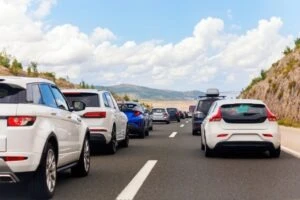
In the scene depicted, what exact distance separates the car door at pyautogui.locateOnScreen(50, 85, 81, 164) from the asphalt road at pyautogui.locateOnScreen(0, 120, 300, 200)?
53 centimetres

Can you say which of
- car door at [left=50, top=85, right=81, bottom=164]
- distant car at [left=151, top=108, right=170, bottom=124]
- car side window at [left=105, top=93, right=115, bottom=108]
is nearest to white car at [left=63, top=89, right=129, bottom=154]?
car side window at [left=105, top=93, right=115, bottom=108]

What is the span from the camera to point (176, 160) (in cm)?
1388

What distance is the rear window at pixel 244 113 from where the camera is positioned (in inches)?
553

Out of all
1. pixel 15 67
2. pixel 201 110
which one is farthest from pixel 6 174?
pixel 15 67

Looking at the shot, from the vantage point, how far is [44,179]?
7.80 m

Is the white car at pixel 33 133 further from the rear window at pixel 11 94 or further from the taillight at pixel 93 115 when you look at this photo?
the taillight at pixel 93 115

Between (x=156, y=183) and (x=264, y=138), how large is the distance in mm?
4917

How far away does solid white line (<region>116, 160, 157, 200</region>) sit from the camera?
8344 mm

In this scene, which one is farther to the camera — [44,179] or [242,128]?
[242,128]

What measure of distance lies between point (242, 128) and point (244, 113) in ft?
1.40

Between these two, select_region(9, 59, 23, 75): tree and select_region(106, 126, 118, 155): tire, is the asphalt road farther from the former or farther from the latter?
select_region(9, 59, 23, 75): tree

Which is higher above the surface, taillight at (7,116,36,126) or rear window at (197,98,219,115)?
taillight at (7,116,36,126)

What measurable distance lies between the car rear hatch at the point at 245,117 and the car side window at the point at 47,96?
611cm

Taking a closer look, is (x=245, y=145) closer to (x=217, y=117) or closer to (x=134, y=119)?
(x=217, y=117)
